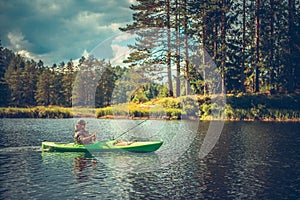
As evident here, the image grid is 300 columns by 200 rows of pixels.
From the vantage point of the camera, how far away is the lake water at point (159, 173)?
46.0ft

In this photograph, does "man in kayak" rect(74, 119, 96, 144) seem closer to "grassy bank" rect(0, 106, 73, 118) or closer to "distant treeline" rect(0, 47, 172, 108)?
"grassy bank" rect(0, 106, 73, 118)

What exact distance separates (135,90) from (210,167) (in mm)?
46004

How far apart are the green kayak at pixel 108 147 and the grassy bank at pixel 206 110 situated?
29660 mm

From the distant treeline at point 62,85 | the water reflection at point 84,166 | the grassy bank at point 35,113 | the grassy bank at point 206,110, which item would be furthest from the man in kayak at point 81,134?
the distant treeline at point 62,85

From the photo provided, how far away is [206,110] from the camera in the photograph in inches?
2068

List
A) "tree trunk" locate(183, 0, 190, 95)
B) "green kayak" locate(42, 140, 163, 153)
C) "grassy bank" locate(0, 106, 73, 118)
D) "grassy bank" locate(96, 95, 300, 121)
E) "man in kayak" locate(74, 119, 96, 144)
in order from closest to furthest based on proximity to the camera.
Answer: "green kayak" locate(42, 140, 163, 153) < "man in kayak" locate(74, 119, 96, 144) < "grassy bank" locate(96, 95, 300, 121) < "tree trunk" locate(183, 0, 190, 95) < "grassy bank" locate(0, 106, 73, 118)

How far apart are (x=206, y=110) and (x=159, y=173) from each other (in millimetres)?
35809

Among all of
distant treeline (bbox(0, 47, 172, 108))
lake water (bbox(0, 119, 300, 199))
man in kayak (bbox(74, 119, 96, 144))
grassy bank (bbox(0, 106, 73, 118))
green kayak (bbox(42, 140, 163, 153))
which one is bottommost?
lake water (bbox(0, 119, 300, 199))

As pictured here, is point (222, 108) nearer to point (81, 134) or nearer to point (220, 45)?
point (220, 45)

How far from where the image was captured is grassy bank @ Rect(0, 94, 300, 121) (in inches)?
1946

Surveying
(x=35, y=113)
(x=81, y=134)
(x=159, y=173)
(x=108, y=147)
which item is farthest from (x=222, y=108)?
(x=159, y=173)

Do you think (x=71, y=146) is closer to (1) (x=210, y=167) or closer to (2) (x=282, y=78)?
(1) (x=210, y=167)

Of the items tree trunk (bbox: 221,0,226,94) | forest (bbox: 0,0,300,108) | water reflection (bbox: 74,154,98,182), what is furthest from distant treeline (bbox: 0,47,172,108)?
water reflection (bbox: 74,154,98,182)

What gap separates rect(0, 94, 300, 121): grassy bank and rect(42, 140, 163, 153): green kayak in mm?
29660
